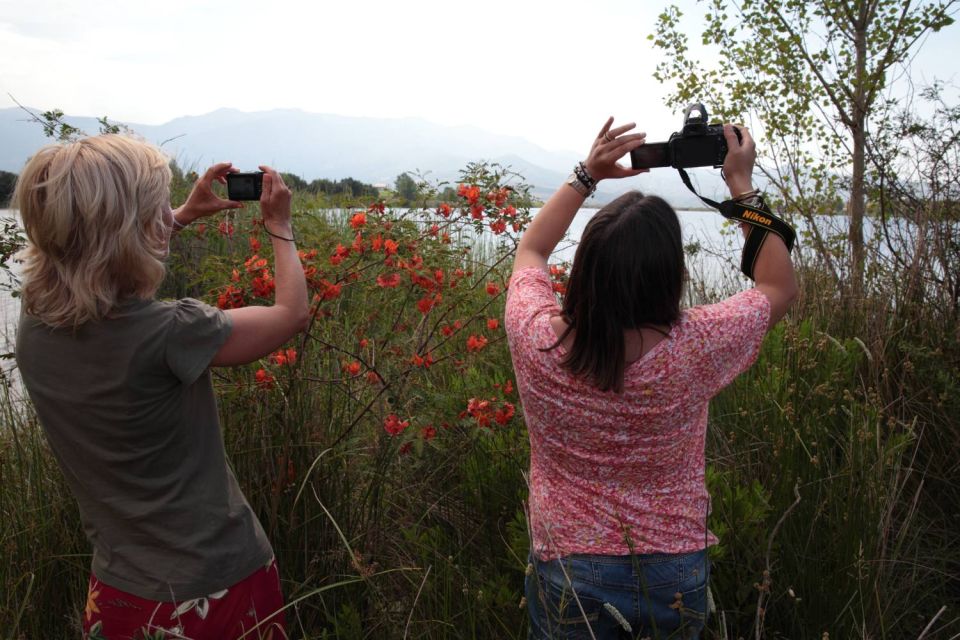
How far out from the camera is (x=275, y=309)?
63.0 inches

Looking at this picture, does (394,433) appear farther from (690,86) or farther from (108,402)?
(690,86)

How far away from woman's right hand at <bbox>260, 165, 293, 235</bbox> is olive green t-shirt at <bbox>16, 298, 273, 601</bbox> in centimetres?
27

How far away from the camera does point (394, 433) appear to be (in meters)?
2.27

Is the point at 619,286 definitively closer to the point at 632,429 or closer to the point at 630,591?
the point at 632,429

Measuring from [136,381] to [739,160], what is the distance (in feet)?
4.33

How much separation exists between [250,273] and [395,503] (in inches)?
41.3

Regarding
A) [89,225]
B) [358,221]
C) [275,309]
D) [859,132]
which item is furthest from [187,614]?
[859,132]

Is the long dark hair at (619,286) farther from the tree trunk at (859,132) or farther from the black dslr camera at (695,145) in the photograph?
the tree trunk at (859,132)

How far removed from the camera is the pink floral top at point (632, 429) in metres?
1.45

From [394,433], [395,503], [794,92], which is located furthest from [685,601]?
[794,92]

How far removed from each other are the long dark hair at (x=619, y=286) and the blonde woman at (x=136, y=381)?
23.6 inches

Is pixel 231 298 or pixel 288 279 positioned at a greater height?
pixel 288 279

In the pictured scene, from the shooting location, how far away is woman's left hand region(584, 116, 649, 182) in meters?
1.68

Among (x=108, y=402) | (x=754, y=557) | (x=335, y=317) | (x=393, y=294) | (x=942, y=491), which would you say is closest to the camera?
(x=108, y=402)
